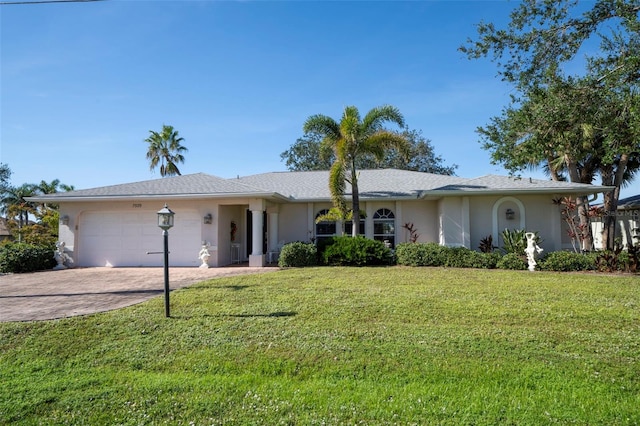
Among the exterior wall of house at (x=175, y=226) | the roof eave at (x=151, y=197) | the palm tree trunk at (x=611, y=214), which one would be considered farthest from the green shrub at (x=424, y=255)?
the palm tree trunk at (x=611, y=214)

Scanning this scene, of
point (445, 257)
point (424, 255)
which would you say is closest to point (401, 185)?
Result: point (424, 255)

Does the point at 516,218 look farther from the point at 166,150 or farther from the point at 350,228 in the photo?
the point at 166,150

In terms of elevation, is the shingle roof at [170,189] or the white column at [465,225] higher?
the shingle roof at [170,189]

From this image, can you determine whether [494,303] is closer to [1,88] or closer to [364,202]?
[364,202]

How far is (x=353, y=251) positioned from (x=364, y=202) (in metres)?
3.80

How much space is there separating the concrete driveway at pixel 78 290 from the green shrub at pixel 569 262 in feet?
32.7

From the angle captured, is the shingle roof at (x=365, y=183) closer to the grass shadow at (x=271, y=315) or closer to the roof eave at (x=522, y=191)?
the roof eave at (x=522, y=191)

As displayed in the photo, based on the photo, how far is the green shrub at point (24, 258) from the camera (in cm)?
1293

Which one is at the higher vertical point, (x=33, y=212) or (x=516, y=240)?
(x=33, y=212)

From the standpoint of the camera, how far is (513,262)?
41.2 feet

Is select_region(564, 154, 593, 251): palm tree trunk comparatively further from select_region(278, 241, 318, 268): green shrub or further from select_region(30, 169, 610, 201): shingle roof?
select_region(278, 241, 318, 268): green shrub

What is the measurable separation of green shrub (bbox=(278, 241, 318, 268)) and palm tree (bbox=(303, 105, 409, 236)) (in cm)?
192

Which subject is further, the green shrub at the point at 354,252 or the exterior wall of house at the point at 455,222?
the exterior wall of house at the point at 455,222

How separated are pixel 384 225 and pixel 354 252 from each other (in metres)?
3.68
